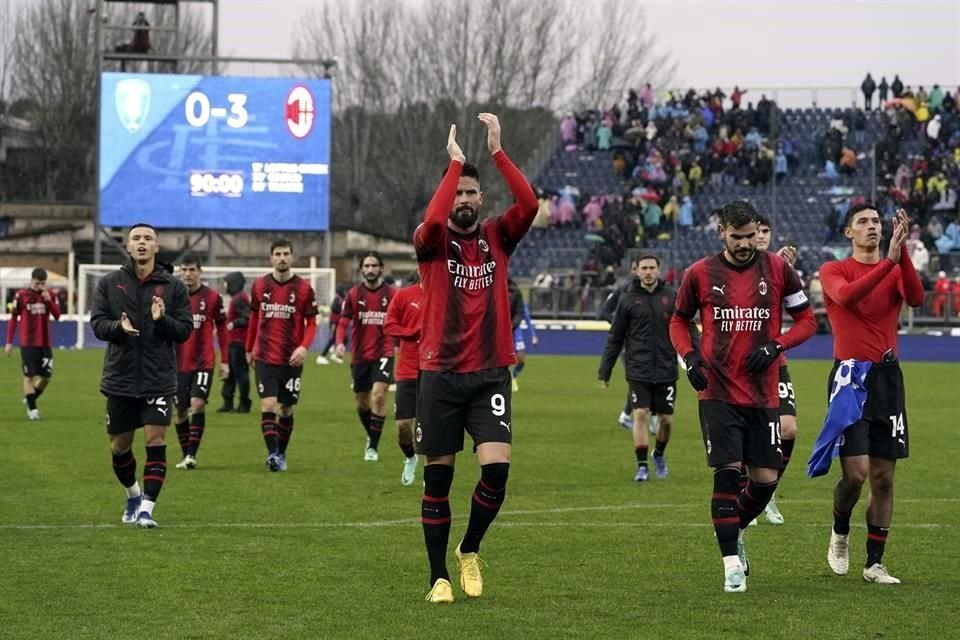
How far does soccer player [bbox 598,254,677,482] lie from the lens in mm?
16203

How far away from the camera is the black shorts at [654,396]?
16.2 metres

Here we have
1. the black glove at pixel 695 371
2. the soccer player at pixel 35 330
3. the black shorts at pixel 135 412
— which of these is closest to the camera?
the black glove at pixel 695 371

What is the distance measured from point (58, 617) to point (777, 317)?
4.14 metres

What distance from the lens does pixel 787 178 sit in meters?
52.4

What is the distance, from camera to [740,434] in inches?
381

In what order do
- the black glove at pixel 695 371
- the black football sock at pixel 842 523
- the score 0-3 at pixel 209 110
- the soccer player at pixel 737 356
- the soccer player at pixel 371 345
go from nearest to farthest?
1. the black glove at pixel 695 371
2. the soccer player at pixel 737 356
3. the black football sock at pixel 842 523
4. the soccer player at pixel 371 345
5. the score 0-3 at pixel 209 110

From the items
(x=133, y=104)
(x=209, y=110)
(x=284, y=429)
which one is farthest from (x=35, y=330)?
(x=133, y=104)

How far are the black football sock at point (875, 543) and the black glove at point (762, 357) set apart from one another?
3.93 feet

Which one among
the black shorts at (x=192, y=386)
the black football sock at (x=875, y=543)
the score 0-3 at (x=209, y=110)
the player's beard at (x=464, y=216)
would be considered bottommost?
the black shorts at (x=192, y=386)

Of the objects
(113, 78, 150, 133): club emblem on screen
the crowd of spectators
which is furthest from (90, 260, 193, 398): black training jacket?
the crowd of spectators

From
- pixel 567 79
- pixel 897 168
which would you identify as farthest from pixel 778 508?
pixel 567 79

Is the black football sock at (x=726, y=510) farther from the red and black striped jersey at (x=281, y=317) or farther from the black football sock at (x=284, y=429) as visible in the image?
the black football sock at (x=284, y=429)

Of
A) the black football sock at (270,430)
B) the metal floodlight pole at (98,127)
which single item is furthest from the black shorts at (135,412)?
the metal floodlight pole at (98,127)

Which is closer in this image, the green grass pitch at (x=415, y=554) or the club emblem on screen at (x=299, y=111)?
the green grass pitch at (x=415, y=554)
